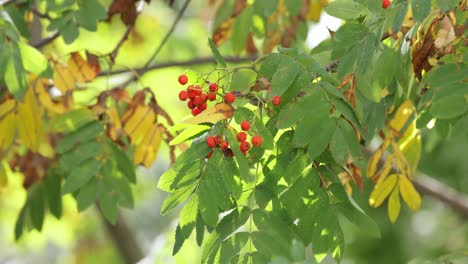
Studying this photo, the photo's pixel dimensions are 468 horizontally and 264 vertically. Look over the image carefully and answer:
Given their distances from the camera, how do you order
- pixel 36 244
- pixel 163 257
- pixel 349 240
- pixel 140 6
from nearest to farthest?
pixel 163 257 < pixel 140 6 < pixel 349 240 < pixel 36 244

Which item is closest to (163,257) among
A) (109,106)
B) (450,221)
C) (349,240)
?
(109,106)

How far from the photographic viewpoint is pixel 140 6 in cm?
403

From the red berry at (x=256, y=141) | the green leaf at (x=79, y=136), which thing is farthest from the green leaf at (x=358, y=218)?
the green leaf at (x=79, y=136)

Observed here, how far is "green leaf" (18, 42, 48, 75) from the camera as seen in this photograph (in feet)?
10.5

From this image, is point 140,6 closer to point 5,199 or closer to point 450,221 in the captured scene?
point 5,199

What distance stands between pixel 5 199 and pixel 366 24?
5.16 m

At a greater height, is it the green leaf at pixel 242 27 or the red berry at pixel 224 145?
the red berry at pixel 224 145

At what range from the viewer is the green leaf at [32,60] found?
126 inches

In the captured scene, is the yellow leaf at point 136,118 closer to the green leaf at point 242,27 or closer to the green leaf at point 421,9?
the green leaf at point 242,27

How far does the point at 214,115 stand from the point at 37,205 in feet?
6.25

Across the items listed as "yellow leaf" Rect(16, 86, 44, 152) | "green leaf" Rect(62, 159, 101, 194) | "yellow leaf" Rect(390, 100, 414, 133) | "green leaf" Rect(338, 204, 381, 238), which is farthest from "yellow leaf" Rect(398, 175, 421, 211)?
"yellow leaf" Rect(16, 86, 44, 152)

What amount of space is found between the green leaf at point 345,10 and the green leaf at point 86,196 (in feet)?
3.74

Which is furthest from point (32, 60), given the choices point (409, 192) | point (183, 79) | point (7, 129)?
point (409, 192)

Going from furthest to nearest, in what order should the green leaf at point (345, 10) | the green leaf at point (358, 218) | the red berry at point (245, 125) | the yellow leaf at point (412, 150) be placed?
the yellow leaf at point (412, 150) → the green leaf at point (345, 10) → the green leaf at point (358, 218) → the red berry at point (245, 125)
